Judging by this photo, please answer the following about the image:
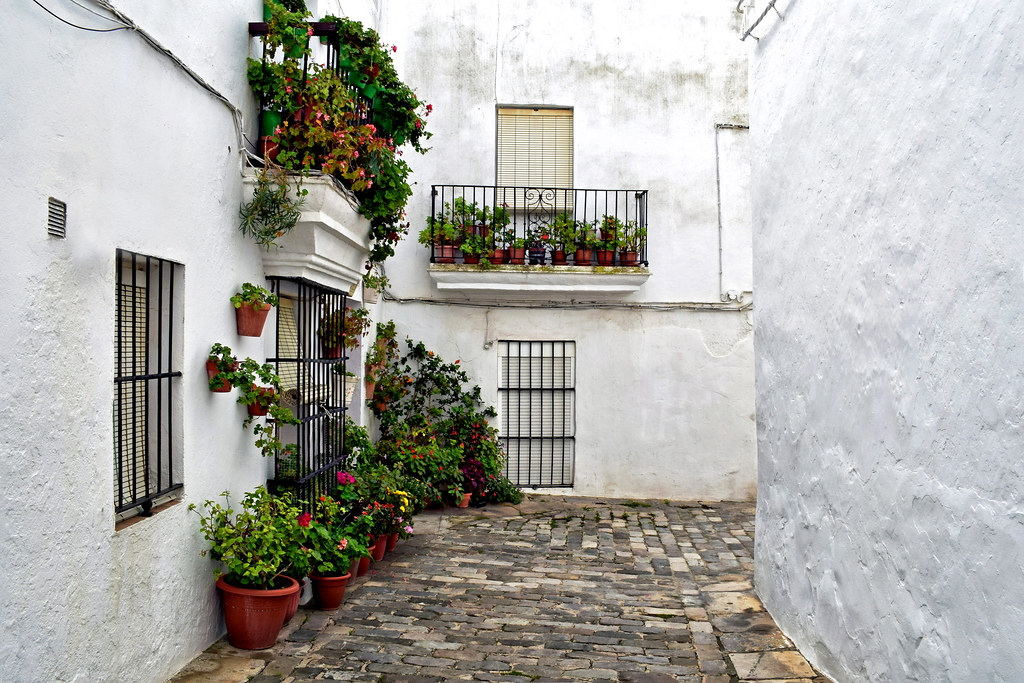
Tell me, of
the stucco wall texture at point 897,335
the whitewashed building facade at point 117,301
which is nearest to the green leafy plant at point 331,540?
the whitewashed building facade at point 117,301

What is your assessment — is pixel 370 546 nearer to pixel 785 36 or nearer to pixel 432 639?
pixel 432 639

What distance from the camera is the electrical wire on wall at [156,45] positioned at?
3.61m

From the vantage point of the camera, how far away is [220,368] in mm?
4969

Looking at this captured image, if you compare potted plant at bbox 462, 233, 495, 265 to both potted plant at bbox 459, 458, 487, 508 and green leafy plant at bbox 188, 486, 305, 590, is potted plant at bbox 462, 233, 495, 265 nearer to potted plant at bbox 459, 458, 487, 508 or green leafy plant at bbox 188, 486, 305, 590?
potted plant at bbox 459, 458, 487, 508

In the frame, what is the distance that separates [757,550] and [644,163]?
20.0 feet

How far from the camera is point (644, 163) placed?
11008 millimetres

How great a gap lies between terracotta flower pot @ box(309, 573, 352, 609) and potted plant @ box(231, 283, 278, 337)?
179cm

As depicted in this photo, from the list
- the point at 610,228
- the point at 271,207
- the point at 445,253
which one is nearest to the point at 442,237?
the point at 445,253

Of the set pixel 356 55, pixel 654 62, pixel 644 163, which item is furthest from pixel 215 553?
pixel 654 62

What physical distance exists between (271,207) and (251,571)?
2.25 meters

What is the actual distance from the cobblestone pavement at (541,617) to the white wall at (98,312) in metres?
0.80

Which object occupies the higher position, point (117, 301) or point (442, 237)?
point (442, 237)

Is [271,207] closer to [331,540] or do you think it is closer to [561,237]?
[331,540]

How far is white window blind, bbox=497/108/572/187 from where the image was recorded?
11.0 m
